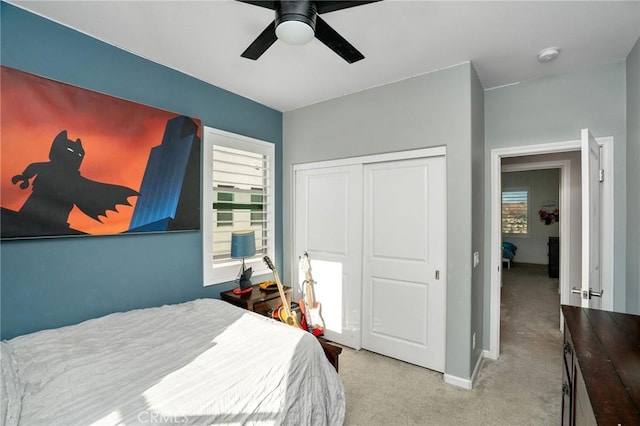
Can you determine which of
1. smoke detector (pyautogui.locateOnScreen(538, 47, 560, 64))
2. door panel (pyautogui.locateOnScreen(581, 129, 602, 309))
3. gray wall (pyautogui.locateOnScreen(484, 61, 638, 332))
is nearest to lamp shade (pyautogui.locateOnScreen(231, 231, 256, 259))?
gray wall (pyautogui.locateOnScreen(484, 61, 638, 332))

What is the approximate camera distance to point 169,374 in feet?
4.24

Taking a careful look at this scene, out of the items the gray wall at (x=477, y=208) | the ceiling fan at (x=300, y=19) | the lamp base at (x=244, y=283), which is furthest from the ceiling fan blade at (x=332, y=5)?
the lamp base at (x=244, y=283)

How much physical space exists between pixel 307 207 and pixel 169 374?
234 cm

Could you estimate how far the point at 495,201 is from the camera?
289 centimetres

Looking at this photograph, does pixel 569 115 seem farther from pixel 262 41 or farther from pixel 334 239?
pixel 262 41

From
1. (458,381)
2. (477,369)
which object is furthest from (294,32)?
(477,369)

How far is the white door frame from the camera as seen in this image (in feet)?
7.77

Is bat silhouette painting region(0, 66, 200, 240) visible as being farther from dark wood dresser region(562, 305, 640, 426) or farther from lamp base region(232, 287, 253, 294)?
dark wood dresser region(562, 305, 640, 426)

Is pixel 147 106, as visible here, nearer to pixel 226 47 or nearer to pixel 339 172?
Result: pixel 226 47

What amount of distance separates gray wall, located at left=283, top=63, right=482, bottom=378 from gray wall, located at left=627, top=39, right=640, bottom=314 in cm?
103

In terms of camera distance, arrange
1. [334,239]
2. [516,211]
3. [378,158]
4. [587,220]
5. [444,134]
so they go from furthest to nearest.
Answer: [516,211]
[334,239]
[378,158]
[444,134]
[587,220]

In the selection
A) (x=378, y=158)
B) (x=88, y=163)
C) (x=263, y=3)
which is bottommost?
(x=88, y=163)

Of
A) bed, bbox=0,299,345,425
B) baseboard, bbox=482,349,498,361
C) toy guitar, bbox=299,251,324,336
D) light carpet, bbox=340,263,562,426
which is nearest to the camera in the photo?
bed, bbox=0,299,345,425

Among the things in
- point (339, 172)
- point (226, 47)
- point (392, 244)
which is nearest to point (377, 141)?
point (339, 172)
